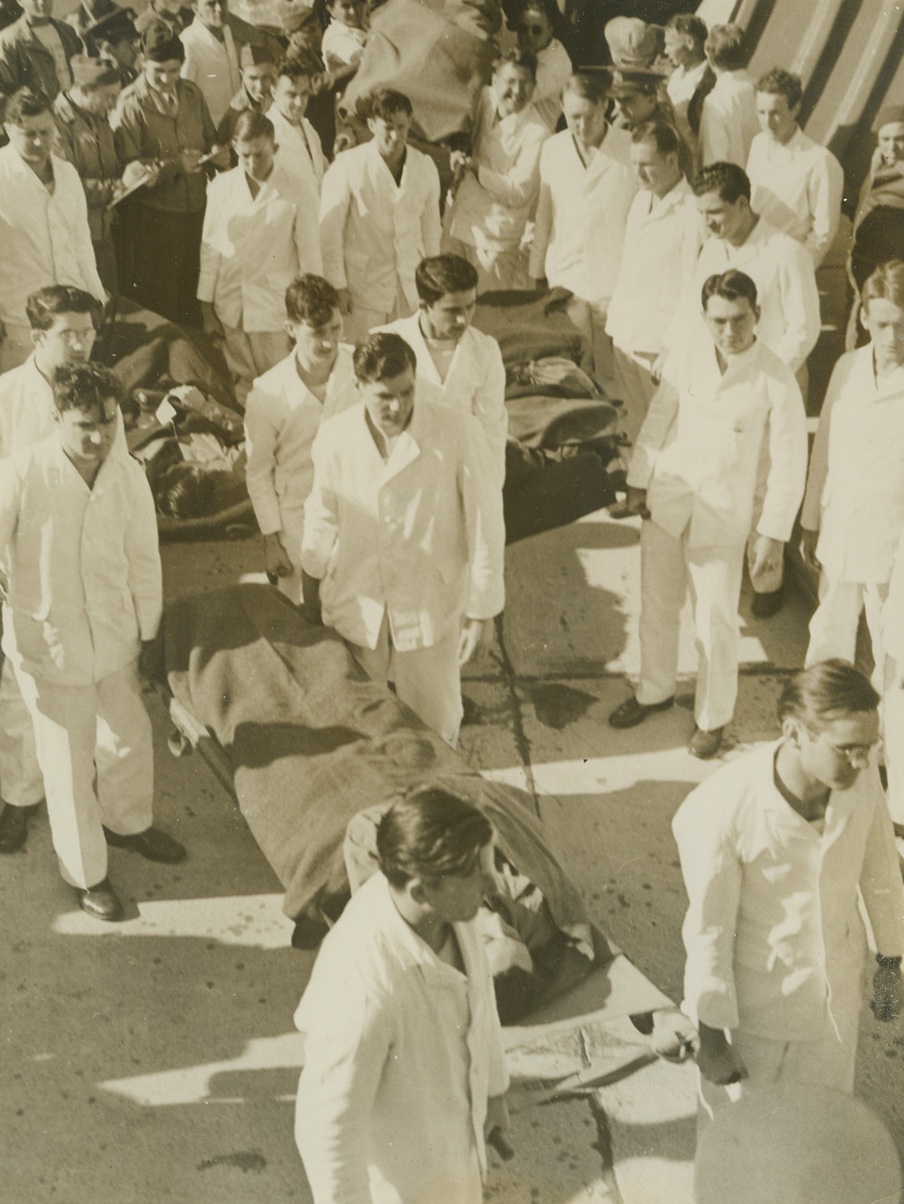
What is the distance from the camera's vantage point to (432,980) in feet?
8.73

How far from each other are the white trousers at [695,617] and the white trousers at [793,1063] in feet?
2.90

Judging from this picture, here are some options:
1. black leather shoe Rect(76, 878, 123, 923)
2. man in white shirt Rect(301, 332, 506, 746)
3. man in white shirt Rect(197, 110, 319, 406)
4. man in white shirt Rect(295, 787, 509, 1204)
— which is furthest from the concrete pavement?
man in white shirt Rect(197, 110, 319, 406)

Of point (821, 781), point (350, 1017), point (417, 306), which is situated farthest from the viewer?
point (417, 306)

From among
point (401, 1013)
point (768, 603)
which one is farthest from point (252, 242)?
point (401, 1013)

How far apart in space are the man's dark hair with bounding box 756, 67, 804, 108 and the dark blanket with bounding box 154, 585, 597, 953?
75.9 inches

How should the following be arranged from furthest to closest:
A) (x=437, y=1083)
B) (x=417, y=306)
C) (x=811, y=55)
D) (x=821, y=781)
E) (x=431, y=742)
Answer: (x=417, y=306), (x=811, y=55), (x=431, y=742), (x=821, y=781), (x=437, y=1083)

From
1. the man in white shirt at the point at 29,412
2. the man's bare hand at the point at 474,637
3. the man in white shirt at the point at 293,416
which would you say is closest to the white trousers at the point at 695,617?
the man's bare hand at the point at 474,637

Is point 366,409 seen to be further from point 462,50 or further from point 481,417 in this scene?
point 462,50

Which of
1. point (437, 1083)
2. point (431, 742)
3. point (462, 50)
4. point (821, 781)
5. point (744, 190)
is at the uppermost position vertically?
point (462, 50)

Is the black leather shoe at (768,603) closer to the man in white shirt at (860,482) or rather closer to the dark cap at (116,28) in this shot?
the man in white shirt at (860,482)

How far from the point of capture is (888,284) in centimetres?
349

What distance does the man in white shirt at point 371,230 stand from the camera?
4.03 m

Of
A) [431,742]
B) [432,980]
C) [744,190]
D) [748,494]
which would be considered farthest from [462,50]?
[432,980]

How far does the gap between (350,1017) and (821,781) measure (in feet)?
3.79
